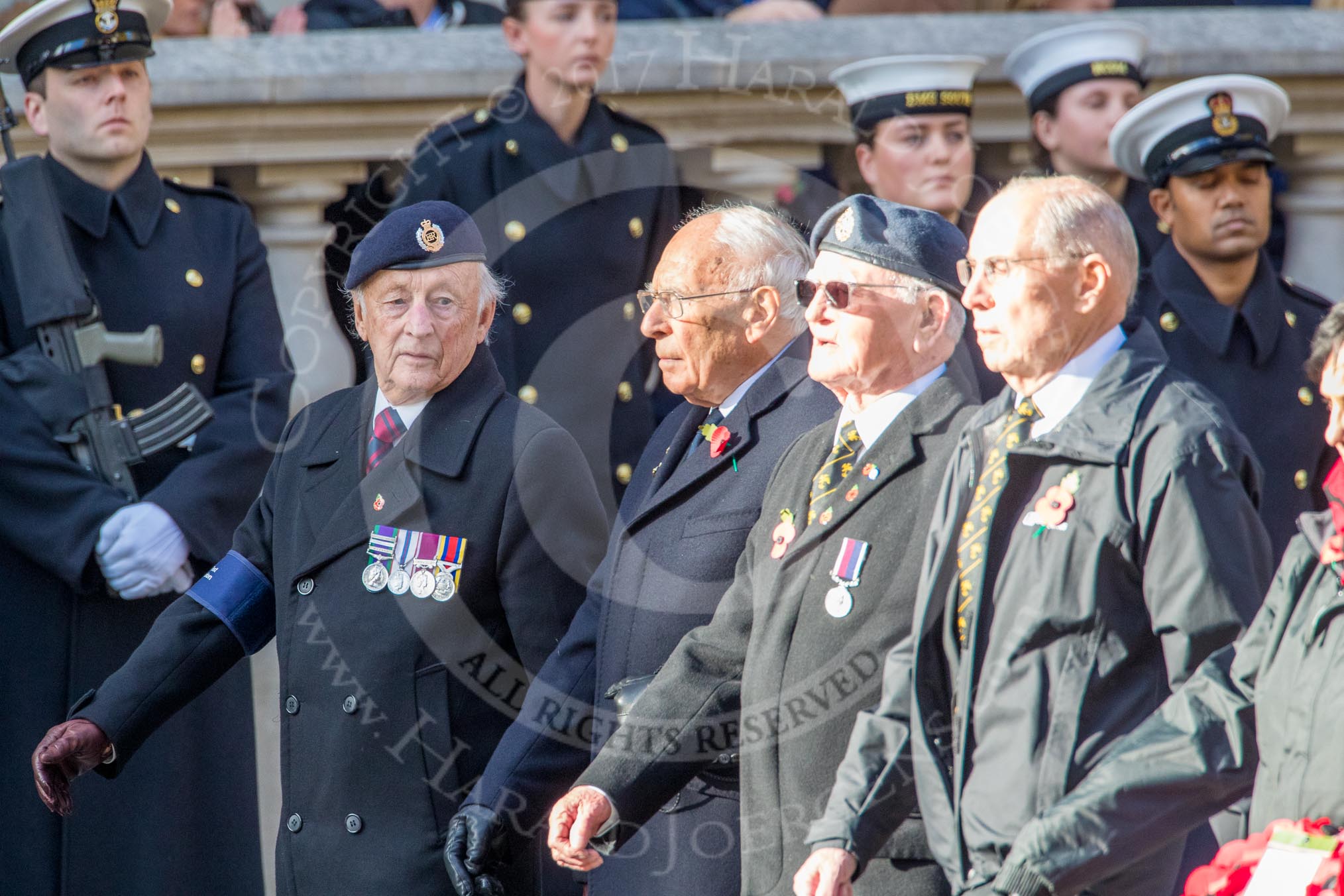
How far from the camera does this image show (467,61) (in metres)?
6.51

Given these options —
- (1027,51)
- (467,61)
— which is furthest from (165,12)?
(1027,51)

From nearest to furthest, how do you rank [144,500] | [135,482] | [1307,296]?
1. [144,500]
2. [135,482]
3. [1307,296]

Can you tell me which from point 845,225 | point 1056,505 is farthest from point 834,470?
point 1056,505

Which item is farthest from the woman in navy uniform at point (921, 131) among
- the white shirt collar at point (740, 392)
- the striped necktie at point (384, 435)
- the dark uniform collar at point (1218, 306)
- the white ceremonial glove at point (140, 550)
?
the white ceremonial glove at point (140, 550)

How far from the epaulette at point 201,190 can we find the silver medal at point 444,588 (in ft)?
6.66

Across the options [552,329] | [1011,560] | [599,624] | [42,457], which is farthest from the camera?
[552,329]

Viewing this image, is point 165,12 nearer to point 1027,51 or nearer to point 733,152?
point 733,152

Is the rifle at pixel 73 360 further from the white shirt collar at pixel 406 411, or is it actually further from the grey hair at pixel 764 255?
the grey hair at pixel 764 255

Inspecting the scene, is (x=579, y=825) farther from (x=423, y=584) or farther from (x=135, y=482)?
(x=135, y=482)

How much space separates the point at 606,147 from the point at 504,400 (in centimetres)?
152

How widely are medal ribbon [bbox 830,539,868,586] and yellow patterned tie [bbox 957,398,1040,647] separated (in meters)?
0.27

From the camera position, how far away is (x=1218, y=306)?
5977 mm

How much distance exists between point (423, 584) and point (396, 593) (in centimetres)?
6

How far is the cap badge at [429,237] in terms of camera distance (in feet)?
15.9
